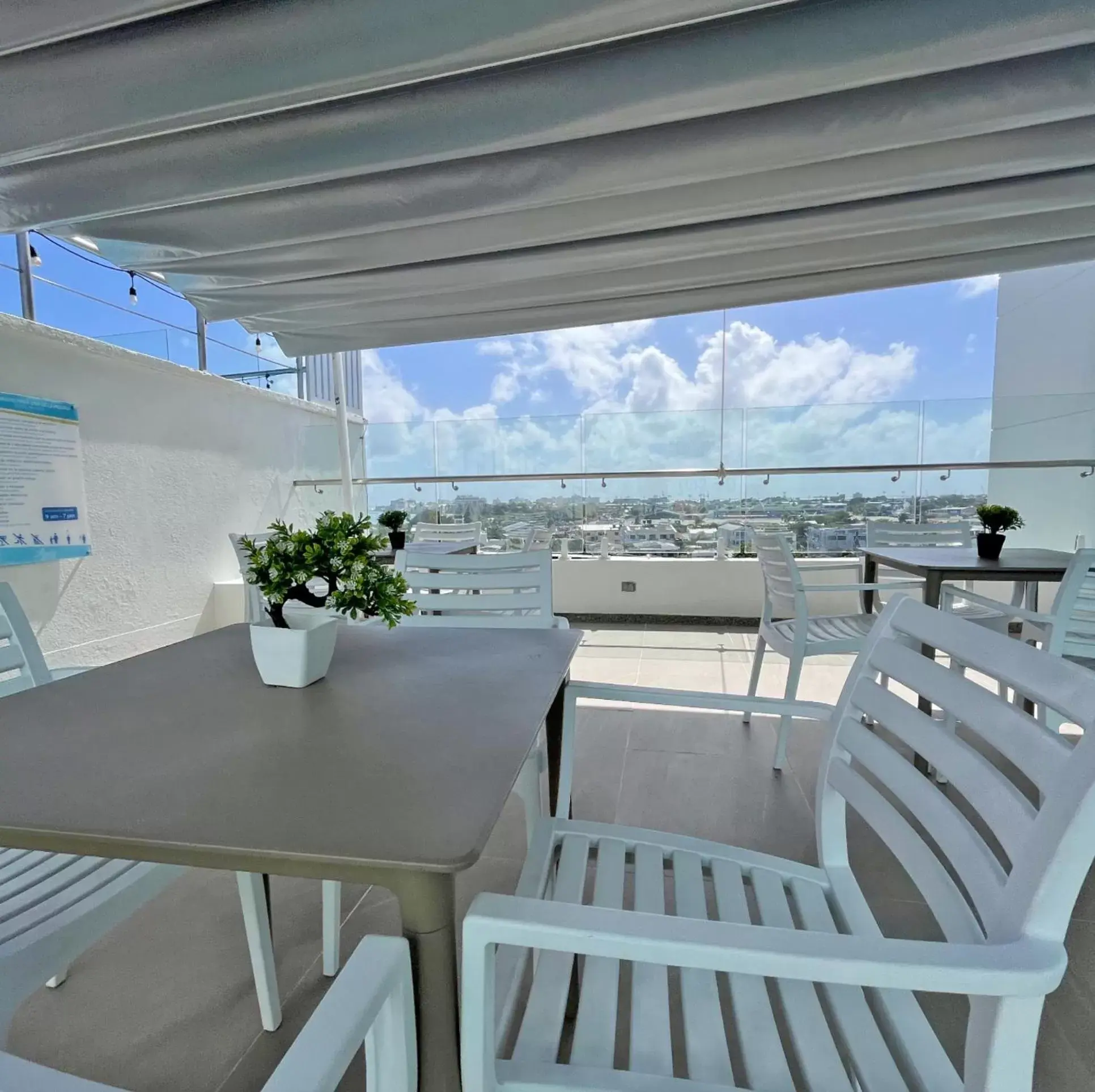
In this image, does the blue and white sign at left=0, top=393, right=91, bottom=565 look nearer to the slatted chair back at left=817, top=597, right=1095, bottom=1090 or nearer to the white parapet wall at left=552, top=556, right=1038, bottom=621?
the white parapet wall at left=552, top=556, right=1038, bottom=621

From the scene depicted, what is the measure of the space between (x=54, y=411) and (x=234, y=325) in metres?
1.71

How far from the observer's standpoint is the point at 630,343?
6.48m

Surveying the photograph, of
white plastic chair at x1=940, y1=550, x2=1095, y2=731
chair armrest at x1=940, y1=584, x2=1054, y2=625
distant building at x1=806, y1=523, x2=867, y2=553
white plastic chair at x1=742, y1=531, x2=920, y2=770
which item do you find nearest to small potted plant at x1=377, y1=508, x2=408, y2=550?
white plastic chair at x1=742, y1=531, x2=920, y2=770

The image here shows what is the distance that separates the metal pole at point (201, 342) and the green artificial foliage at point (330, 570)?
13.4ft

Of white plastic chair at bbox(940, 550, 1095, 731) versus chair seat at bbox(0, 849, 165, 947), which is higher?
white plastic chair at bbox(940, 550, 1095, 731)

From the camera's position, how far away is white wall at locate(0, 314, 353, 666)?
126 inches

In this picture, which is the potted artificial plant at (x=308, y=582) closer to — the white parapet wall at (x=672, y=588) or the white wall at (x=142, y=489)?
the white wall at (x=142, y=489)

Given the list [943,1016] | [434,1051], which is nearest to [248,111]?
[434,1051]

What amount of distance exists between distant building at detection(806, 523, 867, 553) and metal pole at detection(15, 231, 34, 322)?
502 centimetres

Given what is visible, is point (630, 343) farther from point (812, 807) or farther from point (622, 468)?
point (812, 807)

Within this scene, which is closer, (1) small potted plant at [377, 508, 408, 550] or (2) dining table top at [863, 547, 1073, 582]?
(2) dining table top at [863, 547, 1073, 582]

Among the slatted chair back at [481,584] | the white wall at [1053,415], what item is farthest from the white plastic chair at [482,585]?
the white wall at [1053,415]

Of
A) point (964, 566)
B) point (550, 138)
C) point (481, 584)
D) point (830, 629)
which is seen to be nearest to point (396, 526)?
point (481, 584)

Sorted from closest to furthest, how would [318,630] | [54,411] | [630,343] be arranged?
[318,630], [54,411], [630,343]
